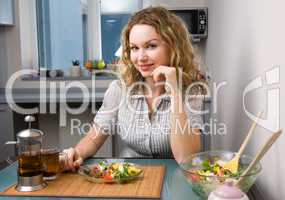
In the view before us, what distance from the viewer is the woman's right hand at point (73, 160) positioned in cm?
131

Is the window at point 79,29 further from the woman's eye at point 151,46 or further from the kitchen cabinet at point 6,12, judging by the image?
the woman's eye at point 151,46

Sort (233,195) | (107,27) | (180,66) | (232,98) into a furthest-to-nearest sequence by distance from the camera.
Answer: (107,27) → (232,98) → (180,66) → (233,195)

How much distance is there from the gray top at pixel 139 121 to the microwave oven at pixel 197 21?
1603 mm

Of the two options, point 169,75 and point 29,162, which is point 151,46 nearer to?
point 169,75

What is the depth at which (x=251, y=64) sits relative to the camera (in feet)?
4.67

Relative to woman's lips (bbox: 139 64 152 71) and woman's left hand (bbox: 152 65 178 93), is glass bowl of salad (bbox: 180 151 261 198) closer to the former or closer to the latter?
woman's left hand (bbox: 152 65 178 93)

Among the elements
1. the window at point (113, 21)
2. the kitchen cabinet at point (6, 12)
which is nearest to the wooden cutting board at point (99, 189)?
the kitchen cabinet at point (6, 12)

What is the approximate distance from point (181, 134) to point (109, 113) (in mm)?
424

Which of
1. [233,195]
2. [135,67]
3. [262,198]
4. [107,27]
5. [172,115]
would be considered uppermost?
[107,27]

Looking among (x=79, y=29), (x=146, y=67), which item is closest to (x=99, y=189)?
(x=146, y=67)

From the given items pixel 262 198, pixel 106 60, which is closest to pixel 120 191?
pixel 262 198

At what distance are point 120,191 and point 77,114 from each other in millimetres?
2366

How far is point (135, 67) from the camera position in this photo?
166cm

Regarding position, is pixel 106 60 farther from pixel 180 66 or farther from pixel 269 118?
pixel 269 118
